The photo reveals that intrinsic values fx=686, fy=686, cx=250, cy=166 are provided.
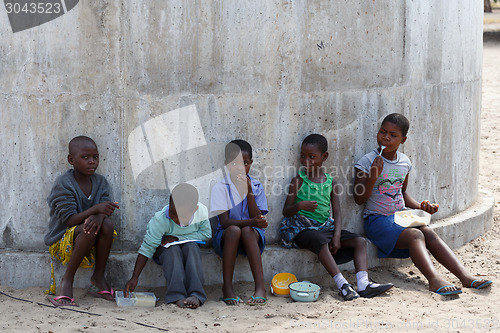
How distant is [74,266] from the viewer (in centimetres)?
436

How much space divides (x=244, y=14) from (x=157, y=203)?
1398 millimetres

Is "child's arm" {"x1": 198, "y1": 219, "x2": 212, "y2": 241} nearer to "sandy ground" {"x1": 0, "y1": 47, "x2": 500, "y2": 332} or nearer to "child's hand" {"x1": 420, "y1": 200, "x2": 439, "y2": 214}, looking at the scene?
"sandy ground" {"x1": 0, "y1": 47, "x2": 500, "y2": 332}

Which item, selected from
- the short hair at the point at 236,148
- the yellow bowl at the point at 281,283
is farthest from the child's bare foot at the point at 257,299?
the short hair at the point at 236,148

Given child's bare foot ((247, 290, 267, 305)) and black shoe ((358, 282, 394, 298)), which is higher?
black shoe ((358, 282, 394, 298))

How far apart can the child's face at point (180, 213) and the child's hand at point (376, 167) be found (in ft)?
4.26

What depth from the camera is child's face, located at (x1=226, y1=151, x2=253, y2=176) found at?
4.59 metres

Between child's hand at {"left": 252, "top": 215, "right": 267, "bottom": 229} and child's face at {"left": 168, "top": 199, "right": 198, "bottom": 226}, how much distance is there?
40 centimetres

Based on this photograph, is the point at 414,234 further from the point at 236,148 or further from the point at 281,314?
the point at 236,148

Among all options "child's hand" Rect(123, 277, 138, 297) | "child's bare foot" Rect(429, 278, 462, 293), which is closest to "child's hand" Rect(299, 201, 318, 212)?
"child's bare foot" Rect(429, 278, 462, 293)

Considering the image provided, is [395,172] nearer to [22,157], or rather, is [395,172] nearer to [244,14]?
[244,14]

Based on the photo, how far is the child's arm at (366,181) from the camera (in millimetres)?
4855

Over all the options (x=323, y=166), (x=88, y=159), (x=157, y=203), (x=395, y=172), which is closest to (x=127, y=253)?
(x=157, y=203)

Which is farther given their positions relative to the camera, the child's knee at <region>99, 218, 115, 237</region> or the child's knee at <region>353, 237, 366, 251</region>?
the child's knee at <region>353, 237, 366, 251</region>

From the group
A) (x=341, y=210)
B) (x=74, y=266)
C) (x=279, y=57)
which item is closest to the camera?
(x=74, y=266)
